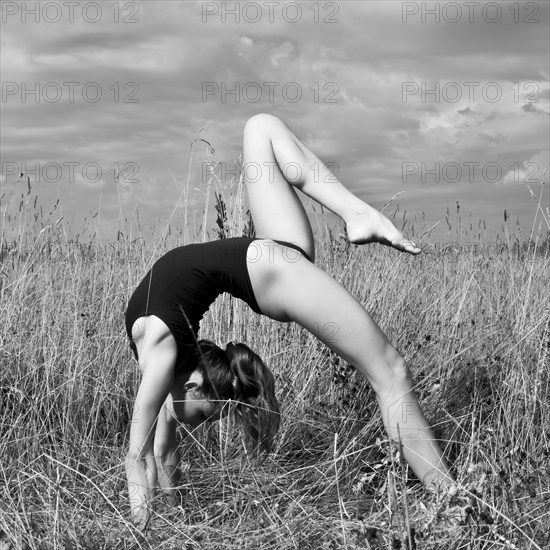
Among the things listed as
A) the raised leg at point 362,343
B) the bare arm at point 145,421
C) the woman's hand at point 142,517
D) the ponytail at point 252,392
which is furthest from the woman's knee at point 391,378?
the woman's hand at point 142,517

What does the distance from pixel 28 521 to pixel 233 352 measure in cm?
83

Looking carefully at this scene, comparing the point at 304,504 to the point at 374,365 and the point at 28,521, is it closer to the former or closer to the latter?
the point at 374,365

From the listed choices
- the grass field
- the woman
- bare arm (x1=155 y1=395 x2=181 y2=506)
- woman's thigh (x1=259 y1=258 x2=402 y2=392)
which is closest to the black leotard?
the woman

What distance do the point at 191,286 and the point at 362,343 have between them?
59cm

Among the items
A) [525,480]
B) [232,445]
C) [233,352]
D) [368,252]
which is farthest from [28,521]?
[368,252]

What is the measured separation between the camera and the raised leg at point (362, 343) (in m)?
2.46

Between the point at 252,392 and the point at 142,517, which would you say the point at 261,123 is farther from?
the point at 142,517

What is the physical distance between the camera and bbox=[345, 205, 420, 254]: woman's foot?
102 inches

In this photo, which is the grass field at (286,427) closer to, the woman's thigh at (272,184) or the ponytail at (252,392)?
the ponytail at (252,392)

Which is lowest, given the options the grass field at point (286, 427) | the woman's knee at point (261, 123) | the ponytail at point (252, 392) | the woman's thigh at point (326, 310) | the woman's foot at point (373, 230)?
the grass field at point (286, 427)

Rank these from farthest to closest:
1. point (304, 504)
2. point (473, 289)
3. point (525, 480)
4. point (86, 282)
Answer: point (473, 289)
point (86, 282)
point (304, 504)
point (525, 480)

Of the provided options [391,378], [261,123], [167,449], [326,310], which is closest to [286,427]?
[167,449]

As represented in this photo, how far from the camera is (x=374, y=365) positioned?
2543mm

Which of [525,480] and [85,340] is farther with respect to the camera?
[85,340]
